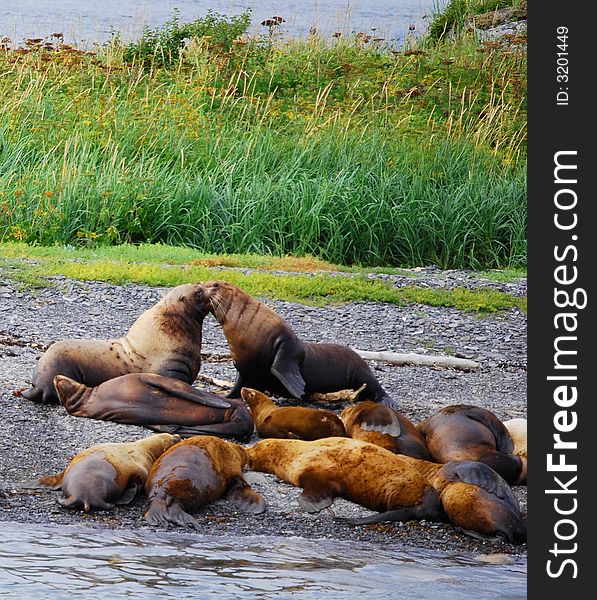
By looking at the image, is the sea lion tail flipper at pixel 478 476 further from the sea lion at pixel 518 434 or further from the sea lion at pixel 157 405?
the sea lion at pixel 157 405

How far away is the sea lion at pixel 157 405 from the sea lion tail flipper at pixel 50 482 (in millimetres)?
926

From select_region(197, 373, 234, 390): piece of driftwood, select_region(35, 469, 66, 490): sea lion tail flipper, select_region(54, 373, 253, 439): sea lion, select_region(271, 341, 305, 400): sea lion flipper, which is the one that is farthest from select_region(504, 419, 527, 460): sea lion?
select_region(35, 469, 66, 490): sea lion tail flipper

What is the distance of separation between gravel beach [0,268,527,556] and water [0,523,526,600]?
0.16 m

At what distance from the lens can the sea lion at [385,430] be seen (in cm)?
619

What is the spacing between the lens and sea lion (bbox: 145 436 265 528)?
527 cm

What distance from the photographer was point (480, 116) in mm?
17297

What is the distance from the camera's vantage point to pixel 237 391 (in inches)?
287

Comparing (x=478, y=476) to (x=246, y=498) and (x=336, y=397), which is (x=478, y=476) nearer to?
(x=246, y=498)

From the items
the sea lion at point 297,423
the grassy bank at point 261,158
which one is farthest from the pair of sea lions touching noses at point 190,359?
the grassy bank at point 261,158

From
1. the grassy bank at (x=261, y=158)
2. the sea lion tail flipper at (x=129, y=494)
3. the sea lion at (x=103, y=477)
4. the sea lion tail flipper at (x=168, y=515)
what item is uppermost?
the grassy bank at (x=261, y=158)

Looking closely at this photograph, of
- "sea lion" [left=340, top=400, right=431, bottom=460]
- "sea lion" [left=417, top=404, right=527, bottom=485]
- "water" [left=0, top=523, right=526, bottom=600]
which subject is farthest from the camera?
"sea lion" [left=340, top=400, right=431, bottom=460]

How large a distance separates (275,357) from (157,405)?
0.99 metres

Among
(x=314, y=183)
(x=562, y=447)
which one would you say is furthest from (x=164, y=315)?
(x=314, y=183)

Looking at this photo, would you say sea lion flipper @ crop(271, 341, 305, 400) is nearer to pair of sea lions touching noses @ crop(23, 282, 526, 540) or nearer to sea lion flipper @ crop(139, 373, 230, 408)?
pair of sea lions touching noses @ crop(23, 282, 526, 540)
